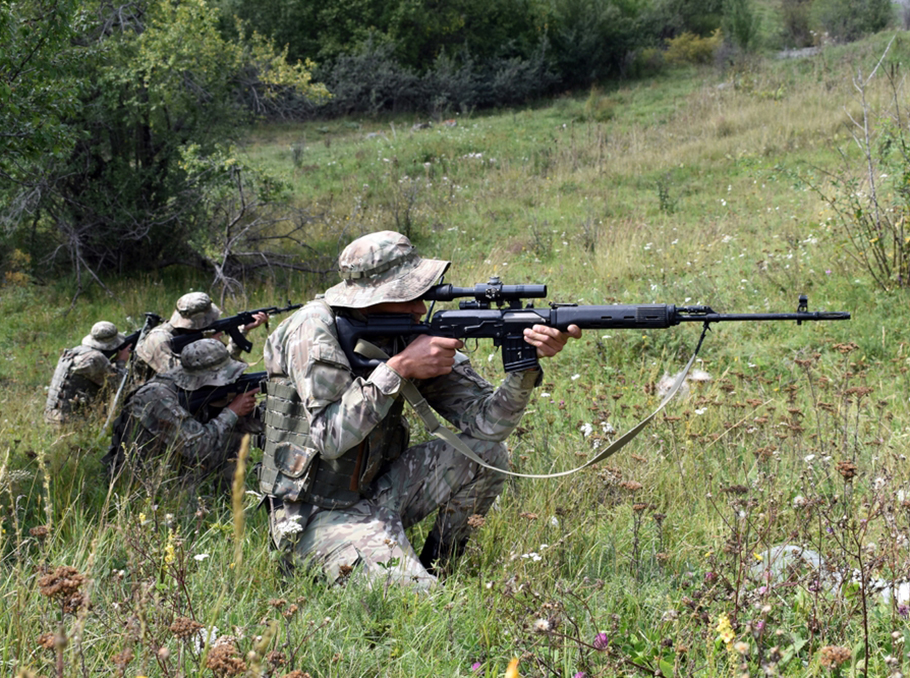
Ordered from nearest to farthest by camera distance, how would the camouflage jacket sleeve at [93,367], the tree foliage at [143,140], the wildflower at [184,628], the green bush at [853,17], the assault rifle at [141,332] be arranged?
the wildflower at [184,628]
the camouflage jacket sleeve at [93,367]
the assault rifle at [141,332]
the tree foliage at [143,140]
the green bush at [853,17]

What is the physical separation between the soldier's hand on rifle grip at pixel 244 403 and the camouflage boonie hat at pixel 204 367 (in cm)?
14

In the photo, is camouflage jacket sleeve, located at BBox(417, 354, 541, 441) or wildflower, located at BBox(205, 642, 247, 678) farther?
camouflage jacket sleeve, located at BBox(417, 354, 541, 441)

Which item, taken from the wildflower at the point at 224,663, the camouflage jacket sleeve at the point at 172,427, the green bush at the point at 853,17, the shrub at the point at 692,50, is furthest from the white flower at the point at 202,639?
the green bush at the point at 853,17

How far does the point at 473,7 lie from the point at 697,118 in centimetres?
2033

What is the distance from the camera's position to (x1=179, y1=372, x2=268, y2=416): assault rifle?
5.15 metres

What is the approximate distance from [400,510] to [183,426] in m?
1.74

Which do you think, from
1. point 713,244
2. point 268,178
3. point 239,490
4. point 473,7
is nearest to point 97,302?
point 268,178

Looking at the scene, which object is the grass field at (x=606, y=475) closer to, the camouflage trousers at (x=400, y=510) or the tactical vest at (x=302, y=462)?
the camouflage trousers at (x=400, y=510)

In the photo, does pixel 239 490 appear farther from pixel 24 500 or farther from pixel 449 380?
pixel 24 500

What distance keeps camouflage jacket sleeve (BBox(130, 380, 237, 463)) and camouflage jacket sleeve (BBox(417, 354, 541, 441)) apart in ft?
5.22

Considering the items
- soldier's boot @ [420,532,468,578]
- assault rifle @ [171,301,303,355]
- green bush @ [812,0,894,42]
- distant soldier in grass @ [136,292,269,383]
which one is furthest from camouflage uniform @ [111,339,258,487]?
green bush @ [812,0,894,42]

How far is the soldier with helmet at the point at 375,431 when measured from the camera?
132 inches

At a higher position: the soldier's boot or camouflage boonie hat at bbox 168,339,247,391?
camouflage boonie hat at bbox 168,339,247,391

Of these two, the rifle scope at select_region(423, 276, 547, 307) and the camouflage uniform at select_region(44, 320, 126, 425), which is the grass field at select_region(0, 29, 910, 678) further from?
the rifle scope at select_region(423, 276, 547, 307)
